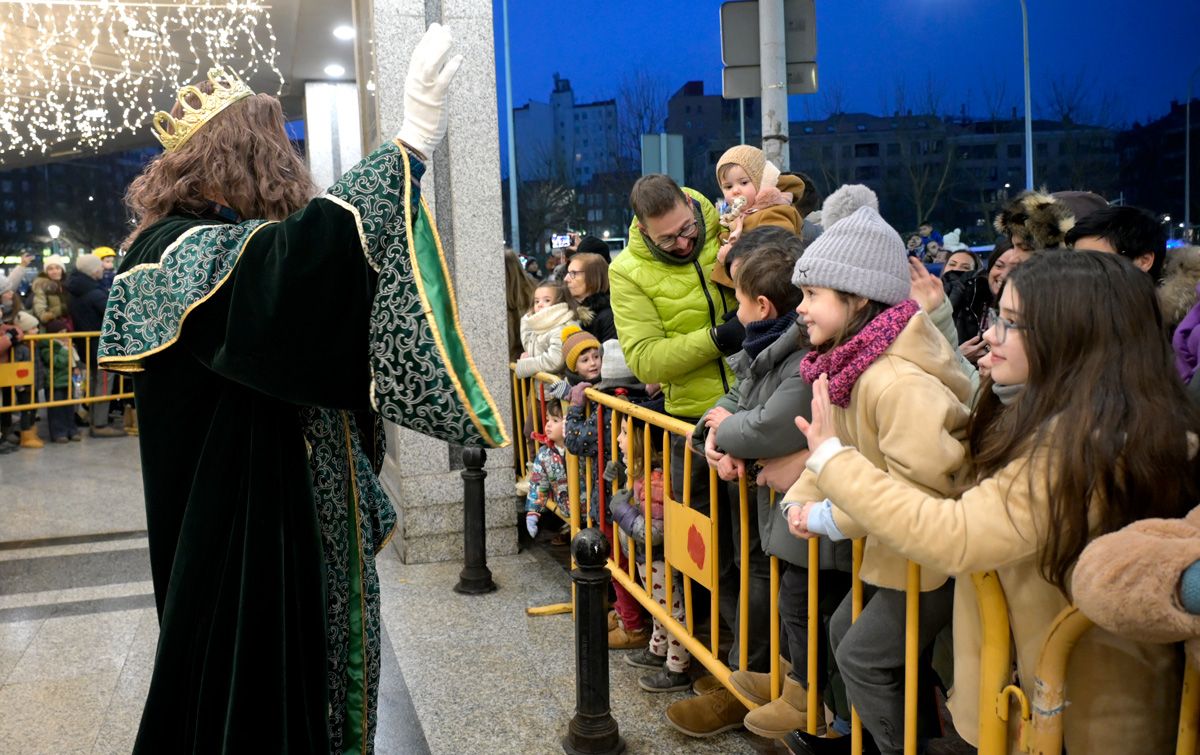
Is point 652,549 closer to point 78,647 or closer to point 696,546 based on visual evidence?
point 696,546

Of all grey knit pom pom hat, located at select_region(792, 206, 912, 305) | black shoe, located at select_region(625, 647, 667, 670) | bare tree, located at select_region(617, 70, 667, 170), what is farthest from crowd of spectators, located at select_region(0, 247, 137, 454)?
bare tree, located at select_region(617, 70, 667, 170)

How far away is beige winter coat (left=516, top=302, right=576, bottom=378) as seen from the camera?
556 cm

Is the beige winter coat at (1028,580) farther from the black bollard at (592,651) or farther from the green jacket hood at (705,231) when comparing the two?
the green jacket hood at (705,231)

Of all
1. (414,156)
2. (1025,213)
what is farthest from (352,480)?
(1025,213)

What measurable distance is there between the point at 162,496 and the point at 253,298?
613 mm

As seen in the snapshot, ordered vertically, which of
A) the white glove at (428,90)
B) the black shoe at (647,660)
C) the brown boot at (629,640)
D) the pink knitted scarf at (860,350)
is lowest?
the black shoe at (647,660)

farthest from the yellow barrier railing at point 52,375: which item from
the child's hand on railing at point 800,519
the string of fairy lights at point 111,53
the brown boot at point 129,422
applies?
the child's hand on railing at point 800,519

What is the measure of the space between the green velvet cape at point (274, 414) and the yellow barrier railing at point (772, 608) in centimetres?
108

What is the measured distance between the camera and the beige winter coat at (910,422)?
2.18m

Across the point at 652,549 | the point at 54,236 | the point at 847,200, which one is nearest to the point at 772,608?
the point at 652,549

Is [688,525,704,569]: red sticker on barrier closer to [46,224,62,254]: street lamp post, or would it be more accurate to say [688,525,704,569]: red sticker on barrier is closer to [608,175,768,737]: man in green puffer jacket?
[608,175,768,737]: man in green puffer jacket

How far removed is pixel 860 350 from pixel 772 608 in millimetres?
1079

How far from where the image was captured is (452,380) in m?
2.25

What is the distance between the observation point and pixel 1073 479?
1786 mm
